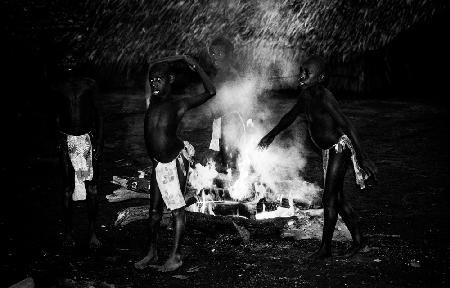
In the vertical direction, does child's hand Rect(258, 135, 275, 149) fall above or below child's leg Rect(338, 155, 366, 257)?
above

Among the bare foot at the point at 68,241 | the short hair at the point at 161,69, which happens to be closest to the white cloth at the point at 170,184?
the short hair at the point at 161,69

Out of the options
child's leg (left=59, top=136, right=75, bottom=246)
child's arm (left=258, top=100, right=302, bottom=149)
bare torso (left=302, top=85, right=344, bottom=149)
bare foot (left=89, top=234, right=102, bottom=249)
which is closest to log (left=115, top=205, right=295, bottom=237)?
child's arm (left=258, top=100, right=302, bottom=149)

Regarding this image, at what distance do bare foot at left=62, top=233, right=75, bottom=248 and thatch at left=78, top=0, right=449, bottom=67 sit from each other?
10189 mm

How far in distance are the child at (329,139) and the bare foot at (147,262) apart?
1.56 metres

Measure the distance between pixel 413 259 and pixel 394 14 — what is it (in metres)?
11.5

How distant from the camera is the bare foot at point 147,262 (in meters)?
4.76

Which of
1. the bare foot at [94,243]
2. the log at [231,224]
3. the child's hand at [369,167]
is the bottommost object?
the bare foot at [94,243]

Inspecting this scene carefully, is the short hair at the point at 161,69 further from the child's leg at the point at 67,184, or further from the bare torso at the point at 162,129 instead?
the child's leg at the point at 67,184

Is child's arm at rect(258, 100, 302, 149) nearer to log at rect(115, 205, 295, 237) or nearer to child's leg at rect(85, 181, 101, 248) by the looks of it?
log at rect(115, 205, 295, 237)

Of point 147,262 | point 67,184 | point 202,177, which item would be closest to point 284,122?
point 202,177

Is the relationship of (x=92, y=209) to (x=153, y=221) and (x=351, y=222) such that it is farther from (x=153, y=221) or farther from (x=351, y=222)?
(x=351, y=222)

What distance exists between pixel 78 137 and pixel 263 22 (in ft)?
36.6

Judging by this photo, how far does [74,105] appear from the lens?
505 centimetres

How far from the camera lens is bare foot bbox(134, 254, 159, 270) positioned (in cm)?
476
